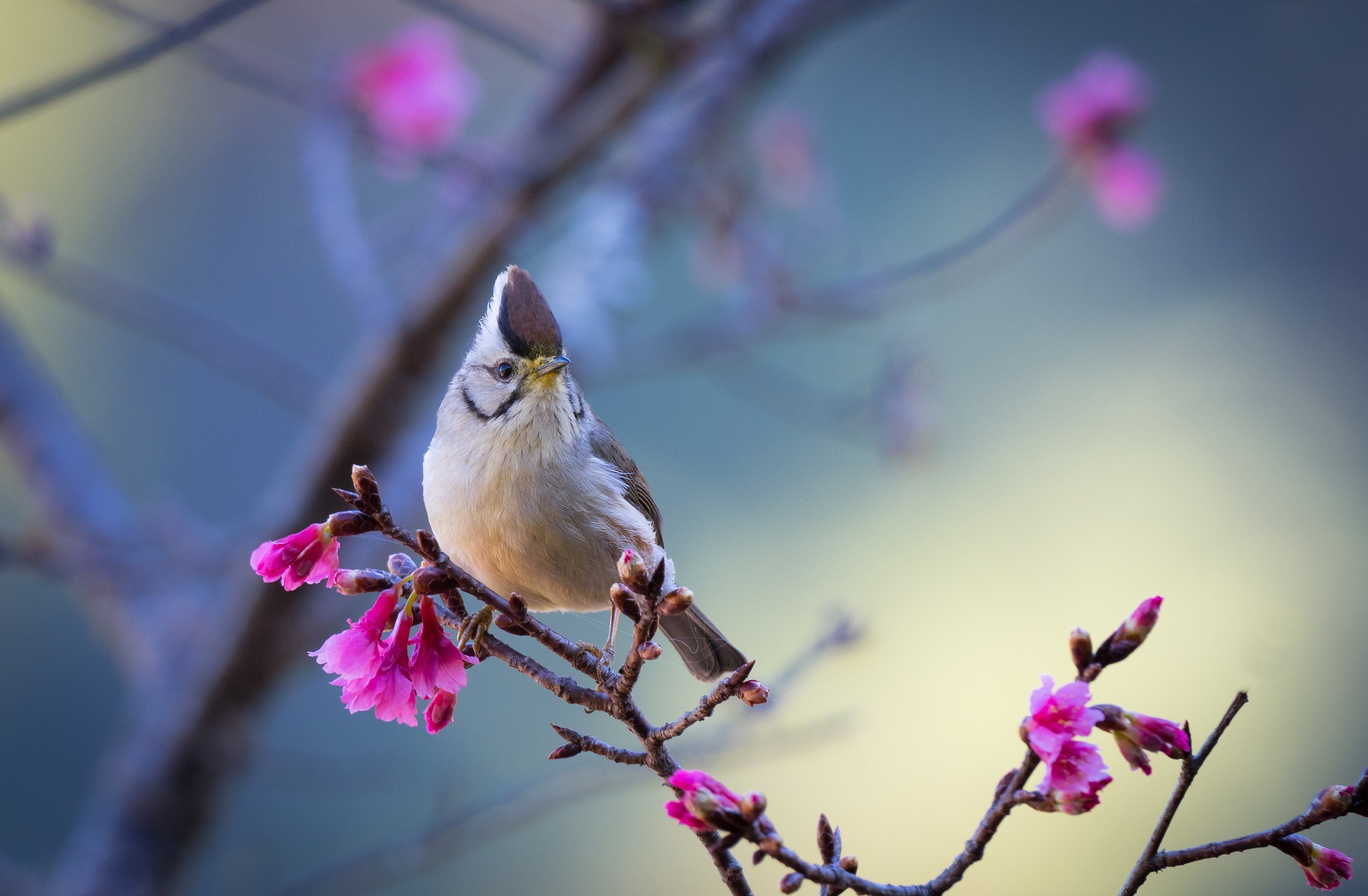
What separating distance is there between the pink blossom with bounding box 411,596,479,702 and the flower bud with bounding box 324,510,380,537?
0.08m

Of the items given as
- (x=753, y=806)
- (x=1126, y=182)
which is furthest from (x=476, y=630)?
(x=1126, y=182)

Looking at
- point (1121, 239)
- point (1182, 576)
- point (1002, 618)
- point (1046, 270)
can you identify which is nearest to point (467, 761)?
point (1002, 618)

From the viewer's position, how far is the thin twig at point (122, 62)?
117 centimetres

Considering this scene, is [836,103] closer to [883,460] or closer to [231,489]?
[883,460]

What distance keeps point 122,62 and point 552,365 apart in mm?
612

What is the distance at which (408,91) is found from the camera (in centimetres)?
267

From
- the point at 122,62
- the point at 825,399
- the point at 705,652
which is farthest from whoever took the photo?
the point at 825,399

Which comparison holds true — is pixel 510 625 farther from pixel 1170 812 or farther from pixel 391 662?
pixel 1170 812

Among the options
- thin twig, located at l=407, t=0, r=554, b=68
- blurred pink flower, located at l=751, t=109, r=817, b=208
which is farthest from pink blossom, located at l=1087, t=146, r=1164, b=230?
thin twig, located at l=407, t=0, r=554, b=68

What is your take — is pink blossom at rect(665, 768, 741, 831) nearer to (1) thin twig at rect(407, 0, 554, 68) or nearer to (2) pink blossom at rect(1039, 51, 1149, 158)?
(1) thin twig at rect(407, 0, 554, 68)

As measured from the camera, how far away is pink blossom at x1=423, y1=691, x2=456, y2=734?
0.86m

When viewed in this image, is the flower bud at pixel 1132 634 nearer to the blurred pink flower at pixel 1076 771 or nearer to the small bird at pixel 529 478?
the blurred pink flower at pixel 1076 771

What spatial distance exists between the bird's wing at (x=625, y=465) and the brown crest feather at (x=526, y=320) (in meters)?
0.13

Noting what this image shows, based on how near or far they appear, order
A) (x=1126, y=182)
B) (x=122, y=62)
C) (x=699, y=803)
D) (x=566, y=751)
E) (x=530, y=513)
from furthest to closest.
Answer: (x=1126, y=182) < (x=122, y=62) < (x=530, y=513) < (x=566, y=751) < (x=699, y=803)
